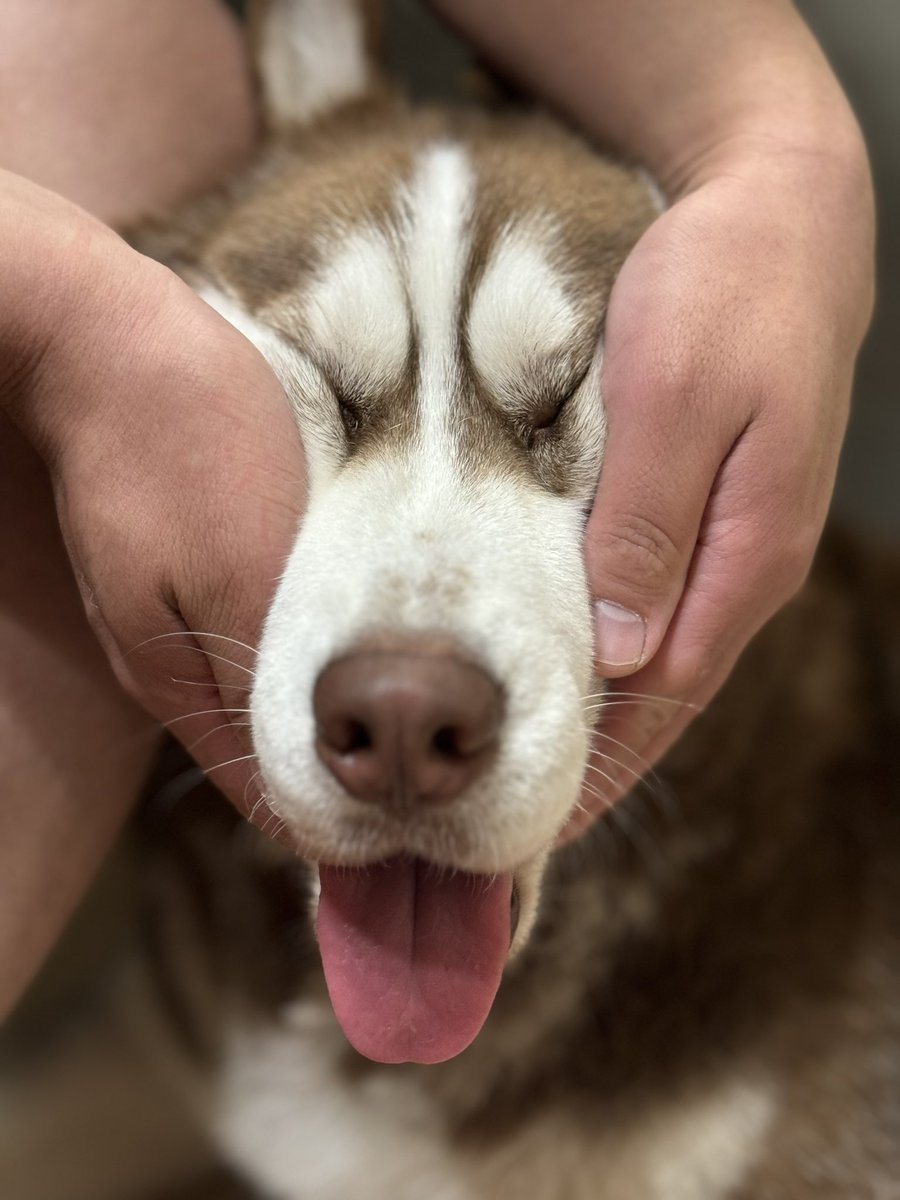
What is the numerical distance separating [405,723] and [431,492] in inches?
9.7

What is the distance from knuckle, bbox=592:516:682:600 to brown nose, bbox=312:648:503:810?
0.56ft

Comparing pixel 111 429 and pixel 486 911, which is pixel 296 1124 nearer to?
pixel 486 911

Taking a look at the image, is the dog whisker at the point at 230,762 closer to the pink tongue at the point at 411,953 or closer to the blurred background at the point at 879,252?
the pink tongue at the point at 411,953

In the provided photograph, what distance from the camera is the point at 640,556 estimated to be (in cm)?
84

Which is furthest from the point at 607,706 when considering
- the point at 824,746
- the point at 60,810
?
the point at 824,746

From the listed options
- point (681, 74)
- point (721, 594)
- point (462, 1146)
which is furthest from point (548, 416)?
point (462, 1146)

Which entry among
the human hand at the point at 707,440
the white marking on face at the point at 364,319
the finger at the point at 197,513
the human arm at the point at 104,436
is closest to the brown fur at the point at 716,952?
the human arm at the point at 104,436

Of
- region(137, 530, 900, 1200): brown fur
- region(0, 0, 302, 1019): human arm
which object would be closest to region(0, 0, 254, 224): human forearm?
region(0, 0, 302, 1019): human arm

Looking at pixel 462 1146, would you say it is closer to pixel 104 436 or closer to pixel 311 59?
pixel 104 436

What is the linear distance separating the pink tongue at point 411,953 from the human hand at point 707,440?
129 millimetres

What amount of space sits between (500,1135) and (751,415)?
0.99 meters

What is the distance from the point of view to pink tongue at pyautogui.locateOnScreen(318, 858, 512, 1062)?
818 millimetres

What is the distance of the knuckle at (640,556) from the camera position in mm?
842

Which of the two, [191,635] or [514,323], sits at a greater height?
[514,323]
